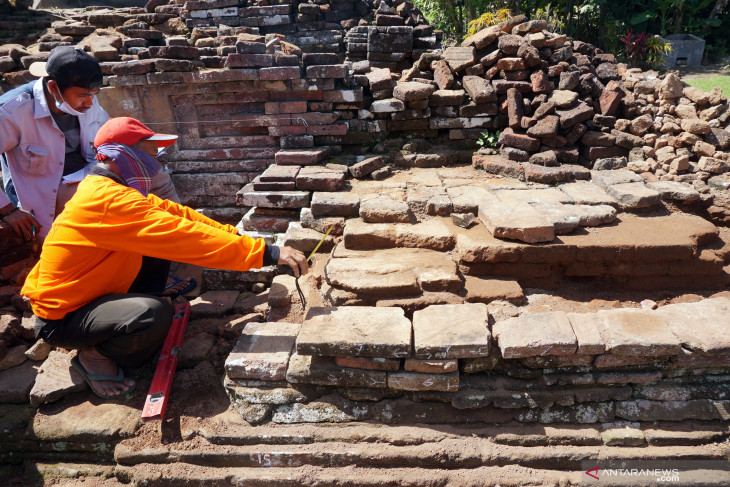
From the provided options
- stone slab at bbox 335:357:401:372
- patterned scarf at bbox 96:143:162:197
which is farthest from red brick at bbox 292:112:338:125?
stone slab at bbox 335:357:401:372

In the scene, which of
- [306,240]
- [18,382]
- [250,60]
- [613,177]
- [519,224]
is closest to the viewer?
[18,382]

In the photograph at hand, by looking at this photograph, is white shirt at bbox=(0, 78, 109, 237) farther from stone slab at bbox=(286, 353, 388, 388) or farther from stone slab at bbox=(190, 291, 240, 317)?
stone slab at bbox=(286, 353, 388, 388)

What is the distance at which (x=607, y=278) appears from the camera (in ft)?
10.9

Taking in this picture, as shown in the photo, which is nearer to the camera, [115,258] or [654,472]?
[654,472]

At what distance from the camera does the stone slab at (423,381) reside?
2.50 m

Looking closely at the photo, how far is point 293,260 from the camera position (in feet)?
9.15

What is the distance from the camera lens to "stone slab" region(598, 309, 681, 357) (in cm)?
250

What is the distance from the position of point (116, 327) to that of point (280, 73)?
9.45 ft

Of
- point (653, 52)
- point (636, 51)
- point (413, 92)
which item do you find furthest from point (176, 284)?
point (653, 52)

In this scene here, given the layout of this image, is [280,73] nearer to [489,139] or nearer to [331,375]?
[489,139]

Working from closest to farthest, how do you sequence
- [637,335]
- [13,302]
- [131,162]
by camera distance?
[637,335] < [131,162] < [13,302]

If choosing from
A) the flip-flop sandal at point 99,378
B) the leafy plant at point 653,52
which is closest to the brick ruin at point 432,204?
the flip-flop sandal at point 99,378

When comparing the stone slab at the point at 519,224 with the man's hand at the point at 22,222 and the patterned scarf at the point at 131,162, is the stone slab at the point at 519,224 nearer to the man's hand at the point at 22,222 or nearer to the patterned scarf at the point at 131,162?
the patterned scarf at the point at 131,162

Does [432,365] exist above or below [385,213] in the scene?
below
